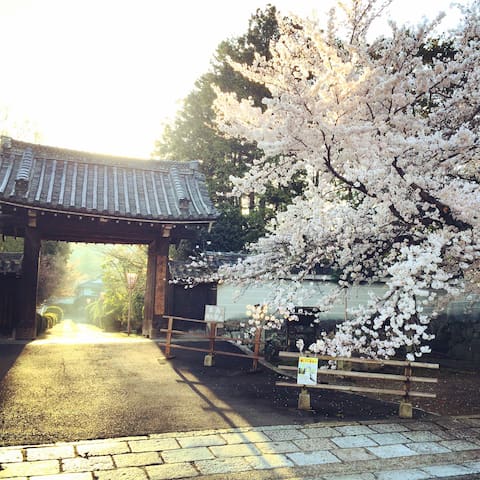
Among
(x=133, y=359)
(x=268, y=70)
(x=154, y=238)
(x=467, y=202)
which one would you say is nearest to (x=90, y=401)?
(x=133, y=359)

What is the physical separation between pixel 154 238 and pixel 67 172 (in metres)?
3.80

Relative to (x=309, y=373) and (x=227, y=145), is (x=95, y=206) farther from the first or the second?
(x=227, y=145)

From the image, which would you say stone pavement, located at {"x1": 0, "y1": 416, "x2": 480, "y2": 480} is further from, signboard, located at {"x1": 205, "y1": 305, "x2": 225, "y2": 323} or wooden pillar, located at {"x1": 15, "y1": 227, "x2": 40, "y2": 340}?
wooden pillar, located at {"x1": 15, "y1": 227, "x2": 40, "y2": 340}

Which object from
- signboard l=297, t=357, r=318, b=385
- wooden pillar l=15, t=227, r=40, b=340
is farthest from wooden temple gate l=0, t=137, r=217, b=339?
signboard l=297, t=357, r=318, b=385

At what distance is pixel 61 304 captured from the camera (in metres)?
48.6

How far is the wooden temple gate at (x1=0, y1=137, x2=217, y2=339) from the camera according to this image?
14.0 meters

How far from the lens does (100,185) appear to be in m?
15.7

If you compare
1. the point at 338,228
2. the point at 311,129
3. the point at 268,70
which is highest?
the point at 268,70

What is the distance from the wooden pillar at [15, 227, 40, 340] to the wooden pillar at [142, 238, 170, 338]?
3.67 meters

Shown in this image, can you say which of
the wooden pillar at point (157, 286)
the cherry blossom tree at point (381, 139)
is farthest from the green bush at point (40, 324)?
the cherry blossom tree at point (381, 139)

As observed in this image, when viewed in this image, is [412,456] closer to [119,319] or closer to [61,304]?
[119,319]

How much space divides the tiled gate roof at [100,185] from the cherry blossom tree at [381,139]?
294 inches

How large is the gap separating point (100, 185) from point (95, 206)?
60.4 inches

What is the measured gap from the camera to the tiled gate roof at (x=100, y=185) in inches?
550
